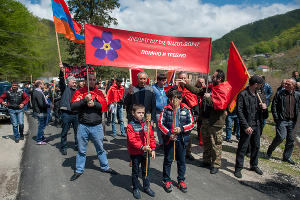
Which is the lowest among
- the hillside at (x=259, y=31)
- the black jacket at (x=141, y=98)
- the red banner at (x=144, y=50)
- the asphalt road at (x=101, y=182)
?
the asphalt road at (x=101, y=182)

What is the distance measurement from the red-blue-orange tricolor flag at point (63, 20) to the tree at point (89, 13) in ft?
56.7

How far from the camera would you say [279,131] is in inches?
219

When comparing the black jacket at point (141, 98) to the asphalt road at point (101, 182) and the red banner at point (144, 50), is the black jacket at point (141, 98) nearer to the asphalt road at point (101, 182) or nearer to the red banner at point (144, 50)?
the red banner at point (144, 50)

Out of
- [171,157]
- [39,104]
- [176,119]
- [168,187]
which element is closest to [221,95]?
[176,119]

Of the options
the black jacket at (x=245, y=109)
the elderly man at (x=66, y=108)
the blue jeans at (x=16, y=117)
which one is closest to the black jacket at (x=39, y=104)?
the blue jeans at (x=16, y=117)

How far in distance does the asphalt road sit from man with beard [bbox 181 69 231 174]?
451 millimetres

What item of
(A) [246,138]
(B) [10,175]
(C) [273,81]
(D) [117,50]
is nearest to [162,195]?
(A) [246,138]

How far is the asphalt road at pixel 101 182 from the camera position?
12.3 feet

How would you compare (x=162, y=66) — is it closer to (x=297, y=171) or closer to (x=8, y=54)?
(x=297, y=171)

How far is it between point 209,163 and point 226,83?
200 cm

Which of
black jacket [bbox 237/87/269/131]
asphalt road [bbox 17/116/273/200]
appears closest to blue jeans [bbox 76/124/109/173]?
asphalt road [bbox 17/116/273/200]

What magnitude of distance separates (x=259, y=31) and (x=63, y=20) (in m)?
208

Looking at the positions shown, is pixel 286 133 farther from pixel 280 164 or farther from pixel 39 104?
pixel 39 104

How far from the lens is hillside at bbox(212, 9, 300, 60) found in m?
162
